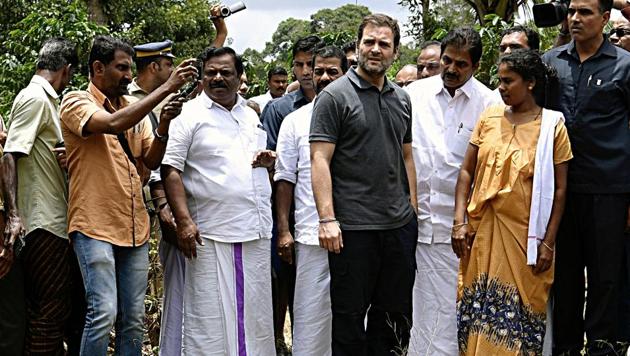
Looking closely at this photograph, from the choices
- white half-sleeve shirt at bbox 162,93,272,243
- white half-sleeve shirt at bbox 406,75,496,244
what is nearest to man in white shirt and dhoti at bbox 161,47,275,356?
white half-sleeve shirt at bbox 162,93,272,243

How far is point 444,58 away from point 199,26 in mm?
14678

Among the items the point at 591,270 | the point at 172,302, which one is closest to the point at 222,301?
the point at 172,302

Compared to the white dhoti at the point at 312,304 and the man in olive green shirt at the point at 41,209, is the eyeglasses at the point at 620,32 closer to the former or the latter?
the white dhoti at the point at 312,304

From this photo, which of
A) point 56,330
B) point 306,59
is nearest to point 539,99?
point 306,59

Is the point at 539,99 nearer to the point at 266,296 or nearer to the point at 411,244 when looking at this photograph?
the point at 411,244

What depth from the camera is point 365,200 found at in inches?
158

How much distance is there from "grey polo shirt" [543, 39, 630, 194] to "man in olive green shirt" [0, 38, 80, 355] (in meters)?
2.62

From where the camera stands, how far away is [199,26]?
728 inches

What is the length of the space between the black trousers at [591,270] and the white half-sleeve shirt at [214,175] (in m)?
1.62

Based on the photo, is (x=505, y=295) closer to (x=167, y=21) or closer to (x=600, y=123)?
(x=600, y=123)

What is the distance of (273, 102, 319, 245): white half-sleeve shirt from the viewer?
4465 mm

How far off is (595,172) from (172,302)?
2339mm

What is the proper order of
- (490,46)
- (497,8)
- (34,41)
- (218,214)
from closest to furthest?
(218,214), (34,41), (490,46), (497,8)

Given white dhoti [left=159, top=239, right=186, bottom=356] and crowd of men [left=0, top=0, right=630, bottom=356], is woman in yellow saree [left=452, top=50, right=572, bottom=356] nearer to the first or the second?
crowd of men [left=0, top=0, right=630, bottom=356]
